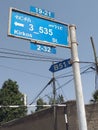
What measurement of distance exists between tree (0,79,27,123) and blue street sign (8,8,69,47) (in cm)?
2227

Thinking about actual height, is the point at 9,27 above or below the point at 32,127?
above

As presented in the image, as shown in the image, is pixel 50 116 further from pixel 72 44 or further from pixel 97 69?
pixel 72 44

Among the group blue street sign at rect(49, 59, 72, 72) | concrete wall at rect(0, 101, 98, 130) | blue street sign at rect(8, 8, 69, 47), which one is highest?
blue street sign at rect(8, 8, 69, 47)

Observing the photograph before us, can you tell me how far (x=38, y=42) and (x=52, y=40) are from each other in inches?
21.6

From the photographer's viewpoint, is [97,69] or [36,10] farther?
[97,69]

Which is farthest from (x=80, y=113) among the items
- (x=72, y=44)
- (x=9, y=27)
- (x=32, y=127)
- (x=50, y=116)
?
(x=32, y=127)

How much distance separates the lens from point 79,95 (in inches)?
340

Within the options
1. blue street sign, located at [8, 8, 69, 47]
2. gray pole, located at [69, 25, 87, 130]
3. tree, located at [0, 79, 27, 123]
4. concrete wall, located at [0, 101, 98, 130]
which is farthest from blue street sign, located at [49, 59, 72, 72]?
tree, located at [0, 79, 27, 123]

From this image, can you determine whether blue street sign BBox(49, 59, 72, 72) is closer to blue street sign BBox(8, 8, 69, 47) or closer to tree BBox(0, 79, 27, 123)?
blue street sign BBox(8, 8, 69, 47)

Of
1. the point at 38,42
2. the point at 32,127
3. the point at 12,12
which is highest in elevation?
the point at 12,12

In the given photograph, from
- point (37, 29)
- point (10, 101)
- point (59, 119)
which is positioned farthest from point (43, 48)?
point (10, 101)

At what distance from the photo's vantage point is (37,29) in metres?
9.10

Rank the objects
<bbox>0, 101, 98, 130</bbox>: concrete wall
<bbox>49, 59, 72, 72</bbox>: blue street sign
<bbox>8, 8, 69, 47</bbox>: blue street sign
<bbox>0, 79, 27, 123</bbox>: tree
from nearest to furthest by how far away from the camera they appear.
Result: <bbox>8, 8, 69, 47</bbox>: blue street sign → <bbox>49, 59, 72, 72</bbox>: blue street sign → <bbox>0, 101, 98, 130</bbox>: concrete wall → <bbox>0, 79, 27, 123</bbox>: tree

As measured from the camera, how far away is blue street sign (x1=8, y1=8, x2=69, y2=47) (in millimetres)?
8719
